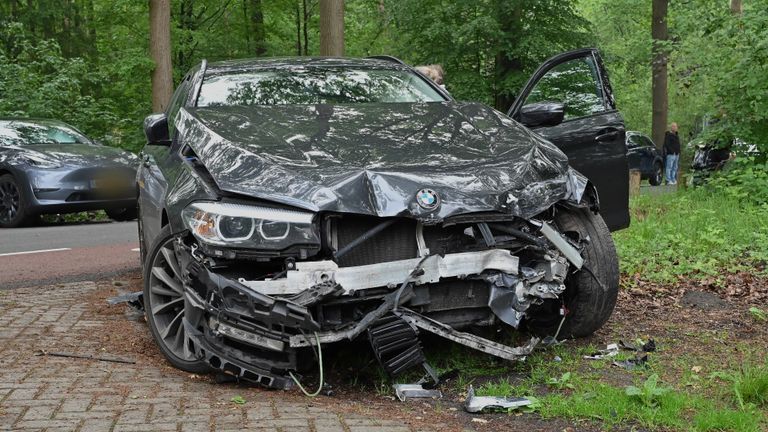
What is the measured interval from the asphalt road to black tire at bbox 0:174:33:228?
0.31 metres

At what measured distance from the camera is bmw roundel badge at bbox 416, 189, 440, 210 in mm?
3883

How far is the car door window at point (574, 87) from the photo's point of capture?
625 cm

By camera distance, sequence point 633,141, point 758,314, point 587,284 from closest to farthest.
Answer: point 587,284
point 758,314
point 633,141

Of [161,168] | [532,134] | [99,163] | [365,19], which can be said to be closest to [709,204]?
[532,134]

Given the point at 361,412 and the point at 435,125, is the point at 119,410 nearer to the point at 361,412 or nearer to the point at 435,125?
the point at 361,412

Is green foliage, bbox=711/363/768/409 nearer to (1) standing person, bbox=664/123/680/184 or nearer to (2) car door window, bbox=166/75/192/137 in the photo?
(2) car door window, bbox=166/75/192/137

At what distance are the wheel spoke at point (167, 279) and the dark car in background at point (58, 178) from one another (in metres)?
8.82

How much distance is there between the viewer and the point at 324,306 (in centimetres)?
384

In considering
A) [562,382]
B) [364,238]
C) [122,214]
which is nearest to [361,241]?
[364,238]

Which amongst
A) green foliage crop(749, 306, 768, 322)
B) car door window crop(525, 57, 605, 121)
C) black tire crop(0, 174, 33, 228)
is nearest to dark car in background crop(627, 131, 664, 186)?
black tire crop(0, 174, 33, 228)

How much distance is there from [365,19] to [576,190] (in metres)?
25.3

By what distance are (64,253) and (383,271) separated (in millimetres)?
6547

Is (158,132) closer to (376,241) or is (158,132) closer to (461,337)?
(376,241)

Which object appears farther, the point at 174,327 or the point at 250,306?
the point at 174,327
